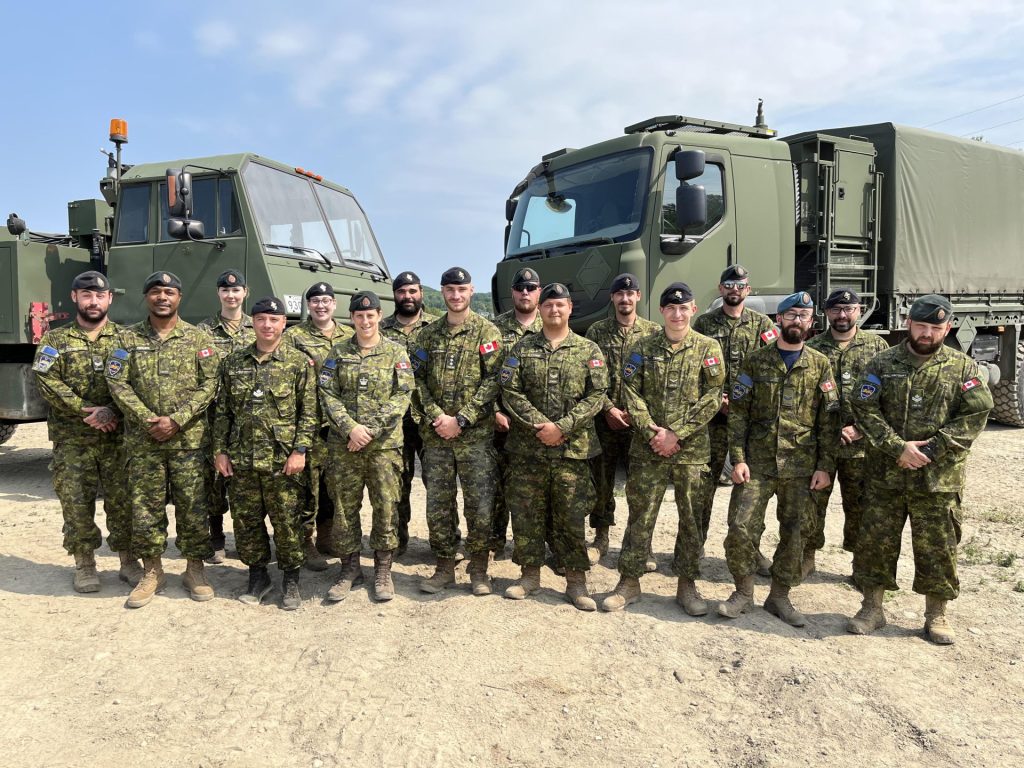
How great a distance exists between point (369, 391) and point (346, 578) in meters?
1.07

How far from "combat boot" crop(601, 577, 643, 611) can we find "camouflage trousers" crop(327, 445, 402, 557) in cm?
121

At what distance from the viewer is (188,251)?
19.3 ft

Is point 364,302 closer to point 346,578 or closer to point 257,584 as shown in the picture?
point 346,578

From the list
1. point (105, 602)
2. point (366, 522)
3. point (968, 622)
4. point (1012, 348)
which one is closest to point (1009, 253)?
point (1012, 348)

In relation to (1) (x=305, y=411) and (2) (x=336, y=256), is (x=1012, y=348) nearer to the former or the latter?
→ (2) (x=336, y=256)

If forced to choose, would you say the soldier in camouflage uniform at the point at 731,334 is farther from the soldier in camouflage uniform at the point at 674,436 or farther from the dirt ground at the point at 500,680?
the dirt ground at the point at 500,680

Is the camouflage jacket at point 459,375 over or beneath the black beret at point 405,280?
beneath

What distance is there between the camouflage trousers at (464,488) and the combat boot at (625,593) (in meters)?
0.74

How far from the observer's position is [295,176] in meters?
6.48

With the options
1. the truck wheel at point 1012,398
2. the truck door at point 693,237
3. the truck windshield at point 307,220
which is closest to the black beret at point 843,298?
the truck door at point 693,237

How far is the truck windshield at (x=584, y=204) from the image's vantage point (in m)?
5.84

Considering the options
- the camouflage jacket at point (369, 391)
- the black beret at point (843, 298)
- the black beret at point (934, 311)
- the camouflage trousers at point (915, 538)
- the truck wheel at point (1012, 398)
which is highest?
the black beret at point (843, 298)

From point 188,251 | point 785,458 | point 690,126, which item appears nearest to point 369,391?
point 785,458

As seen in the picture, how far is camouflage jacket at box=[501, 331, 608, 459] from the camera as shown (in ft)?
12.5
